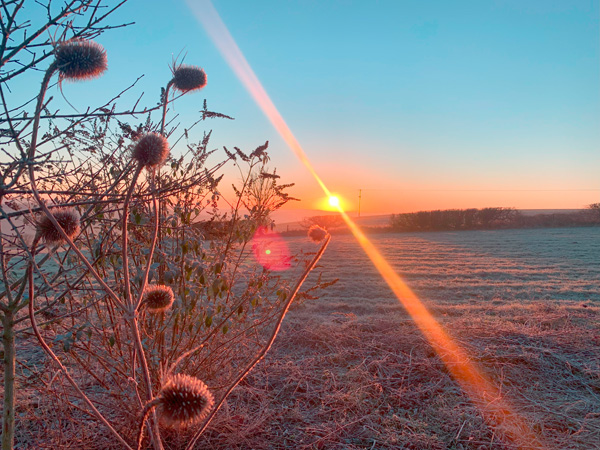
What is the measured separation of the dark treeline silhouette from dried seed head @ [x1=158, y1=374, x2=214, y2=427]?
29347 mm

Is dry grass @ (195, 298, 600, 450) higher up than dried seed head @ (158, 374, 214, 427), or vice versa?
dried seed head @ (158, 374, 214, 427)

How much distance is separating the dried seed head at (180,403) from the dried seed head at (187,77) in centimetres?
147

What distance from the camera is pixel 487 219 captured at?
28.2 m

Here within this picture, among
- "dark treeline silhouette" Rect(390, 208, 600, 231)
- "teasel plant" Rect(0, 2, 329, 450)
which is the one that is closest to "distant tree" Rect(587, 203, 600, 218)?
"dark treeline silhouette" Rect(390, 208, 600, 231)

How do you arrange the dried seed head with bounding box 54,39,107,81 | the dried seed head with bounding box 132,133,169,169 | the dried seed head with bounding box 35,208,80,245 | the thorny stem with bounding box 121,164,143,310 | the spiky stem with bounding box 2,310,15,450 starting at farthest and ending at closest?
1. the spiky stem with bounding box 2,310,15,450
2. the dried seed head with bounding box 54,39,107,81
3. the dried seed head with bounding box 35,208,80,245
4. the dried seed head with bounding box 132,133,169,169
5. the thorny stem with bounding box 121,164,143,310

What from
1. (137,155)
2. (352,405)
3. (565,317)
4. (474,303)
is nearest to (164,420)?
(137,155)

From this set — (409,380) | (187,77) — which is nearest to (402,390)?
(409,380)

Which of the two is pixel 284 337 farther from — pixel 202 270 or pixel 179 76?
pixel 179 76

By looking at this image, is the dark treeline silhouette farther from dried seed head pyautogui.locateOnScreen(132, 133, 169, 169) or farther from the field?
dried seed head pyautogui.locateOnScreen(132, 133, 169, 169)

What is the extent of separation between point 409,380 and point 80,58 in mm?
3640

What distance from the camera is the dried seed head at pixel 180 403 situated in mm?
1104

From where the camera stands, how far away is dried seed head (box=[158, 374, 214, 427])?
110 centimetres

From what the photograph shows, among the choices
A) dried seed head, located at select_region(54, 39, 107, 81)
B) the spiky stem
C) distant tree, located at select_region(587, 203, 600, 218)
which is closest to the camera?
dried seed head, located at select_region(54, 39, 107, 81)

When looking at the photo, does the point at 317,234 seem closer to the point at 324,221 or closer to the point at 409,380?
the point at 324,221
